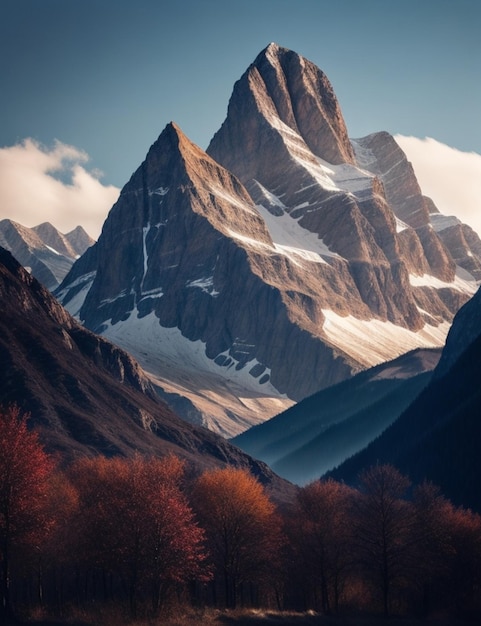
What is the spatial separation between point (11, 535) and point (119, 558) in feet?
45.4

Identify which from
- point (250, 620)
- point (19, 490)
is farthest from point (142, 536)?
point (19, 490)

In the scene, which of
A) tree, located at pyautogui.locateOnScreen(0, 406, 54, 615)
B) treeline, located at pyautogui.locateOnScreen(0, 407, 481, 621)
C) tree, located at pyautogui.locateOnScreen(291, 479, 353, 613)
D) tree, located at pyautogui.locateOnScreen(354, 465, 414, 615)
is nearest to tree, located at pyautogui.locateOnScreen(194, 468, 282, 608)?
treeline, located at pyautogui.locateOnScreen(0, 407, 481, 621)

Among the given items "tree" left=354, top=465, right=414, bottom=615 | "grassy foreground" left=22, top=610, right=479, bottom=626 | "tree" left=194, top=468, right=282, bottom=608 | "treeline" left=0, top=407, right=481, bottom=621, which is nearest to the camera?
"grassy foreground" left=22, top=610, right=479, bottom=626

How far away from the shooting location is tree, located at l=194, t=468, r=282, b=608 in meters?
116

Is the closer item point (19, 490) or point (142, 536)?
point (19, 490)

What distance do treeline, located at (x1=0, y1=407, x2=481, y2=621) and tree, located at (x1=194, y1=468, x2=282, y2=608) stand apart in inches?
5.8

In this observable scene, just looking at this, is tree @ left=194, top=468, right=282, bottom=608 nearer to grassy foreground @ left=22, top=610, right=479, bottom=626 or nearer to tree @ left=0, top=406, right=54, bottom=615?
grassy foreground @ left=22, top=610, right=479, bottom=626

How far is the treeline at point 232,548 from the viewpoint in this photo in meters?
99.9

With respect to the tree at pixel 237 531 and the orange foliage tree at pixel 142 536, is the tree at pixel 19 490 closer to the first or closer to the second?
the orange foliage tree at pixel 142 536

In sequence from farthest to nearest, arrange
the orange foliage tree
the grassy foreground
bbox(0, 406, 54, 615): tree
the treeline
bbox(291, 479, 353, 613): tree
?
bbox(291, 479, 353, 613): tree
the treeline
the orange foliage tree
bbox(0, 406, 54, 615): tree
the grassy foreground

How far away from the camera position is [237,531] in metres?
119

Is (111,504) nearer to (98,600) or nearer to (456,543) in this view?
(98,600)

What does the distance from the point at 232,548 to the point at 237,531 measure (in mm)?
2212

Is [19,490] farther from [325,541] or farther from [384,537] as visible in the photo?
[384,537]
